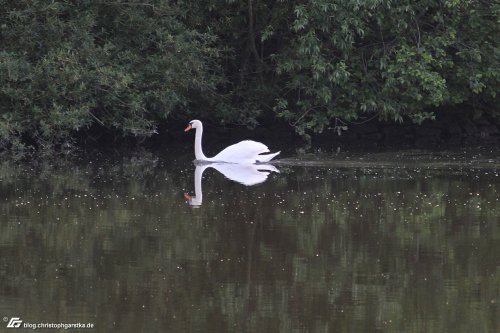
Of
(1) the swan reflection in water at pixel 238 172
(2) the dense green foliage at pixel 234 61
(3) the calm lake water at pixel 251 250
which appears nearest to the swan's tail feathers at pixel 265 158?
(1) the swan reflection in water at pixel 238 172

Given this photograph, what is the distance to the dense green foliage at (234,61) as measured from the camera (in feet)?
65.8

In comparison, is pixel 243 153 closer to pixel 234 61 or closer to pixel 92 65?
pixel 92 65

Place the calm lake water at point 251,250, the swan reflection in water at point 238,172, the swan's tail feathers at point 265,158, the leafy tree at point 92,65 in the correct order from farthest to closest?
the swan's tail feathers at point 265,158, the leafy tree at point 92,65, the swan reflection in water at point 238,172, the calm lake water at point 251,250

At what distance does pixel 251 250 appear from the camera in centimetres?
1164

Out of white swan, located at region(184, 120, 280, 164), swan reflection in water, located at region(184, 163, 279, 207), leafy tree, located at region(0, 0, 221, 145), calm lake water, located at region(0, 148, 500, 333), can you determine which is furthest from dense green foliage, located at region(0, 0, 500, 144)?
calm lake water, located at region(0, 148, 500, 333)

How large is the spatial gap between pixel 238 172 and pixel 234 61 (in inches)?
214

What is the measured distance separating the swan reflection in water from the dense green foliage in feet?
6.17

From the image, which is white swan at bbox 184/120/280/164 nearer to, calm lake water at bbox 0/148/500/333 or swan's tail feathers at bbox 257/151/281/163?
swan's tail feathers at bbox 257/151/281/163

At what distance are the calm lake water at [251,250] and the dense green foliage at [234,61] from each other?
6.54 ft

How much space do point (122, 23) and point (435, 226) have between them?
9.89 meters

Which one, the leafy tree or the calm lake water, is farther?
the leafy tree

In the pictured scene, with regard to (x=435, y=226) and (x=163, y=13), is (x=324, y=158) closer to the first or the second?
(x=163, y=13)

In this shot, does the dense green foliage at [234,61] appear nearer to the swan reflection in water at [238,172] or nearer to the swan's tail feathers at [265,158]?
the swan reflection in water at [238,172]

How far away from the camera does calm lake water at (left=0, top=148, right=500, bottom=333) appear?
9.12 meters
